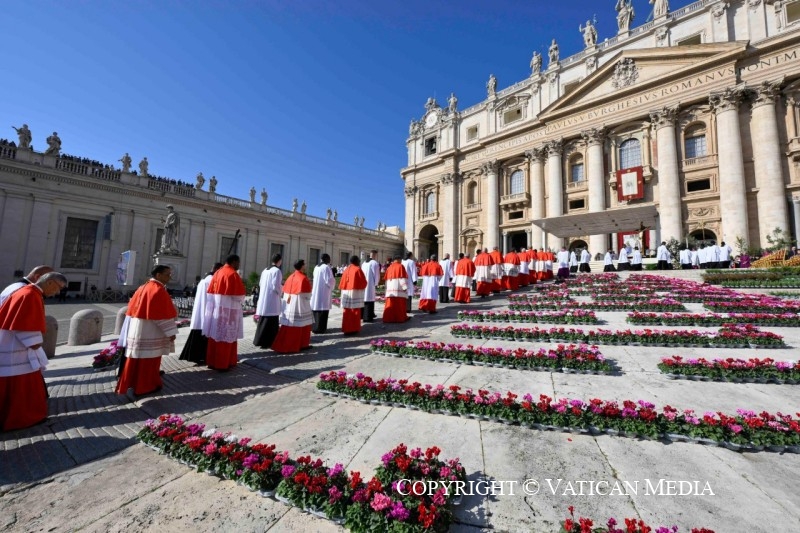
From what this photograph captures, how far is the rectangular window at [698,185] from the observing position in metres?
24.6

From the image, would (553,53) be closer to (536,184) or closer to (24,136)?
(536,184)

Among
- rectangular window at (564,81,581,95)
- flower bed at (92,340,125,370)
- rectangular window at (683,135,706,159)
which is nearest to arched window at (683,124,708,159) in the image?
rectangular window at (683,135,706,159)

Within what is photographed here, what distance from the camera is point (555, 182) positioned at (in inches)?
1217

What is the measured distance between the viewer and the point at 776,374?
4336mm

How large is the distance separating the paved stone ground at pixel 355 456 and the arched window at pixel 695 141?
28.1 metres

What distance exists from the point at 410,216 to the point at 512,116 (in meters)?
17.2

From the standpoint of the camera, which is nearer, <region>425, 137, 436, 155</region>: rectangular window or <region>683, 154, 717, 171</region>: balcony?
<region>683, 154, 717, 171</region>: balcony

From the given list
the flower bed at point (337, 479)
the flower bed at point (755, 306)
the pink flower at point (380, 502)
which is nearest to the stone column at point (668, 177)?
the flower bed at point (755, 306)

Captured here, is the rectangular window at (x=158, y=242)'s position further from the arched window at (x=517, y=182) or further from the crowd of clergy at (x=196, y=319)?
the arched window at (x=517, y=182)

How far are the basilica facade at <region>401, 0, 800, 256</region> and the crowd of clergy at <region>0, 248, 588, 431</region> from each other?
23.0m

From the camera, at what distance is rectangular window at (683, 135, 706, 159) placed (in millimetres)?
25211

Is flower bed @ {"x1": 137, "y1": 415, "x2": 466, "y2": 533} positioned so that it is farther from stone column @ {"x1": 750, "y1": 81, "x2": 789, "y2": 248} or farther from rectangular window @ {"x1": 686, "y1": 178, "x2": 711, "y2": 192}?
rectangular window @ {"x1": 686, "y1": 178, "x2": 711, "y2": 192}

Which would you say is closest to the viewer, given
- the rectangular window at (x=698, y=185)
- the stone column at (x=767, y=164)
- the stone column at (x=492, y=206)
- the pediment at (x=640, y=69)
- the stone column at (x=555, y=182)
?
the stone column at (x=767, y=164)

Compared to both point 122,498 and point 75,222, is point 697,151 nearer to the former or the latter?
point 122,498
